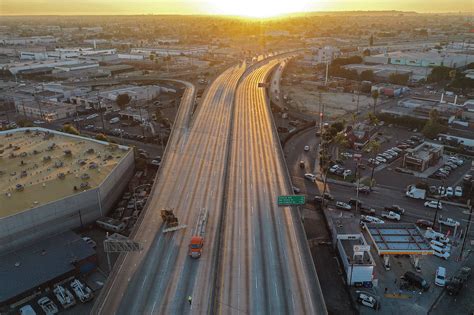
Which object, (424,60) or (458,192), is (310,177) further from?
(424,60)

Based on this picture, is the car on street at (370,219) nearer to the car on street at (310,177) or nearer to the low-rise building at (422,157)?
the car on street at (310,177)

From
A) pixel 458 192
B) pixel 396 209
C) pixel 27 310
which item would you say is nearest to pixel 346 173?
pixel 396 209

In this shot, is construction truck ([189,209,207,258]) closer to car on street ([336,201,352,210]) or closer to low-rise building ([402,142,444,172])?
car on street ([336,201,352,210])

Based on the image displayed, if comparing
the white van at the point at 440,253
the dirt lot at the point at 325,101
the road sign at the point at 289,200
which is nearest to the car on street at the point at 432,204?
the white van at the point at 440,253

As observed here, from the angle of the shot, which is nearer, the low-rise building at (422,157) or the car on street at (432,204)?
the car on street at (432,204)

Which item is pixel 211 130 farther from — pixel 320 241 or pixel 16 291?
pixel 16 291

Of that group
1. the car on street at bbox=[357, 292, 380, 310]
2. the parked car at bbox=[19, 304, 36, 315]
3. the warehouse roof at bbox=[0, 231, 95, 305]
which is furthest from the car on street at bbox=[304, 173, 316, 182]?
the parked car at bbox=[19, 304, 36, 315]
